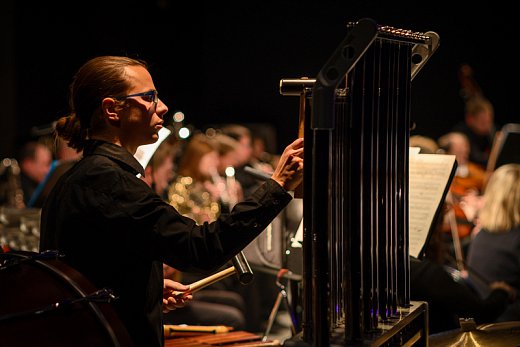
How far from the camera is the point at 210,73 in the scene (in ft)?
33.8

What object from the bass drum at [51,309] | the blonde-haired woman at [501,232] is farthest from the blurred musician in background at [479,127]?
the bass drum at [51,309]

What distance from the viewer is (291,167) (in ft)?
6.18

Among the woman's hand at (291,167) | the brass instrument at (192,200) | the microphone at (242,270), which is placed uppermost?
the woman's hand at (291,167)

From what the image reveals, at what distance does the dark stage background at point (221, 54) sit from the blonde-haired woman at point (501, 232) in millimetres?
3778

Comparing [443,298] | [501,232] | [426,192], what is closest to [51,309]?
[426,192]

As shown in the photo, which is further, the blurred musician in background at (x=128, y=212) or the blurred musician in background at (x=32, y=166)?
the blurred musician in background at (x=32, y=166)

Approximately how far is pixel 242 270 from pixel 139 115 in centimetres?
55

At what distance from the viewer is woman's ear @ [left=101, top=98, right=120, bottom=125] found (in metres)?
2.12

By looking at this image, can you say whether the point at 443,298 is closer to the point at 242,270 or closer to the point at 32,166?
the point at 242,270

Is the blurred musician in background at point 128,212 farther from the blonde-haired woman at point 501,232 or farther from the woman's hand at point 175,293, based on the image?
the blonde-haired woman at point 501,232

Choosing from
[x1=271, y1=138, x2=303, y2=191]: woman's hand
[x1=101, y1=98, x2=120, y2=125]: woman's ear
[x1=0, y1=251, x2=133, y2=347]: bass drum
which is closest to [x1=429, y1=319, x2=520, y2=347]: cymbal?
[x1=271, y1=138, x2=303, y2=191]: woman's hand

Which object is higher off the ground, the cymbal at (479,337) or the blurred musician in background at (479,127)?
the blurred musician in background at (479,127)

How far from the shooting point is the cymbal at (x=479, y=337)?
2.18 m

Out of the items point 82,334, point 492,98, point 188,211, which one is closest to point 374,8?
point 188,211
